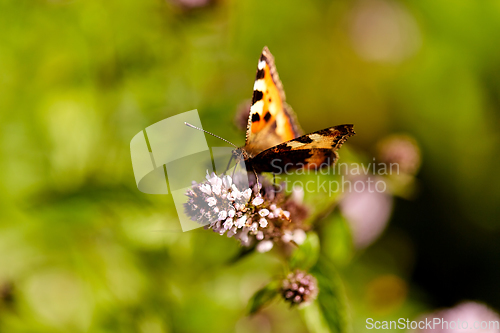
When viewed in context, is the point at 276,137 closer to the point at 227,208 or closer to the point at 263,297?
the point at 227,208

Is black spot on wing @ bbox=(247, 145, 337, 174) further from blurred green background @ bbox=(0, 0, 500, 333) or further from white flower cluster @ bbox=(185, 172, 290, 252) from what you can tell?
blurred green background @ bbox=(0, 0, 500, 333)

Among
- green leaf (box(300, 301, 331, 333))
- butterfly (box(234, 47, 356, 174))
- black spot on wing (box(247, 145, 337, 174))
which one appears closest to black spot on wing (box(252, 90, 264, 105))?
butterfly (box(234, 47, 356, 174))

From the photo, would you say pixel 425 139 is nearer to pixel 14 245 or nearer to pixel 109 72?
pixel 109 72

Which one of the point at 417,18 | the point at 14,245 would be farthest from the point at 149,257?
the point at 417,18

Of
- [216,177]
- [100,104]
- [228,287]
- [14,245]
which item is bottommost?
[228,287]

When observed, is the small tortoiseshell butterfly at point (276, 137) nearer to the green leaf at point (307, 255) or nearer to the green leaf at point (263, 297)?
the green leaf at point (307, 255)

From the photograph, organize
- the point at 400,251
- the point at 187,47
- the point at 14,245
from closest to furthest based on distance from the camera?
1. the point at 14,245
2. the point at 187,47
3. the point at 400,251

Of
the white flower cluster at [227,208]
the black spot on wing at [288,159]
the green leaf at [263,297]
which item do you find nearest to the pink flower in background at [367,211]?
the black spot on wing at [288,159]
